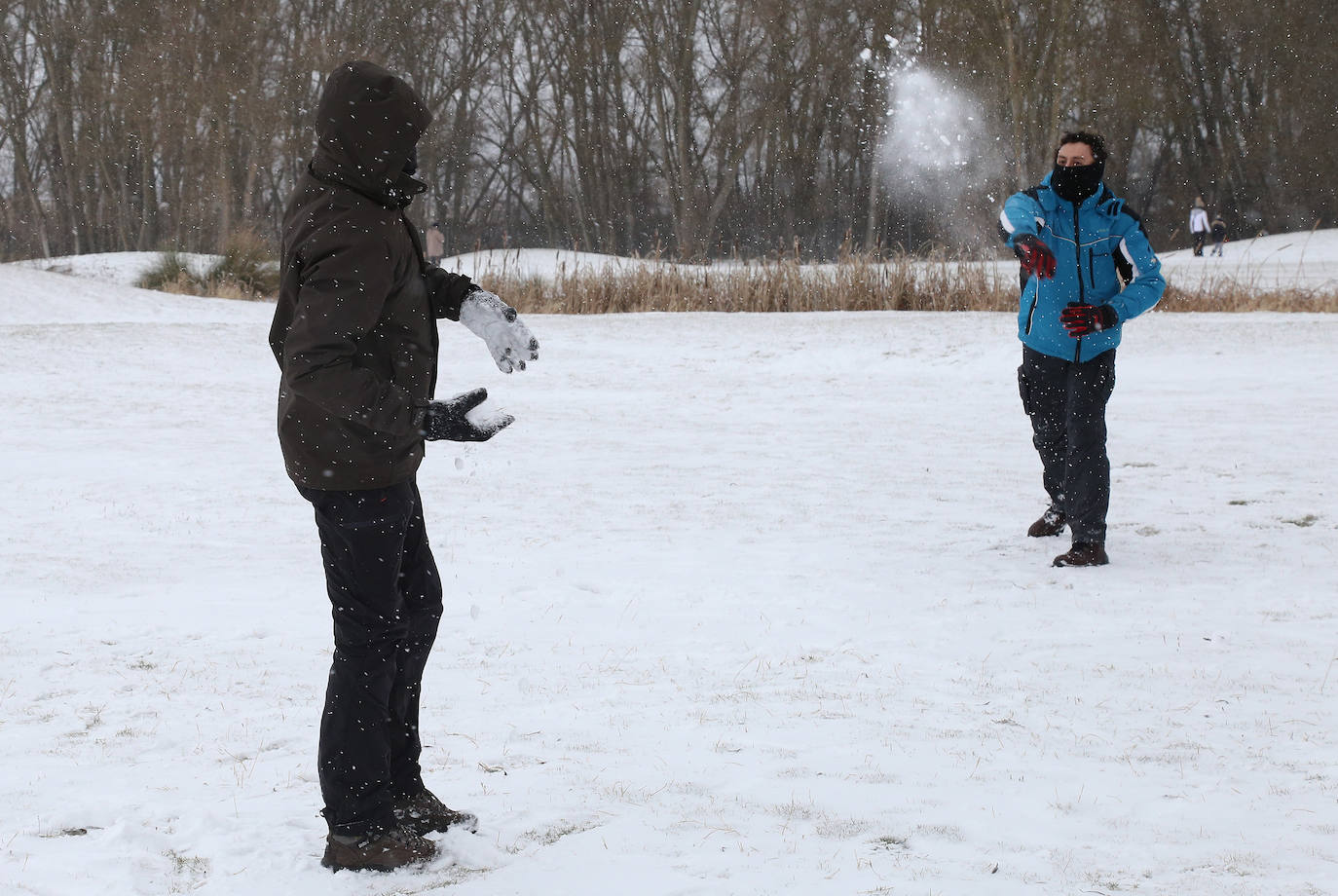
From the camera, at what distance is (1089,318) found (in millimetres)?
5148

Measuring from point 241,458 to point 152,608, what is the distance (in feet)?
10.6

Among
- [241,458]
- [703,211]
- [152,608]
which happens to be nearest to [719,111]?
[703,211]

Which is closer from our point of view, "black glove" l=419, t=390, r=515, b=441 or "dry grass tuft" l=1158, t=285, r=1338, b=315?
"black glove" l=419, t=390, r=515, b=441

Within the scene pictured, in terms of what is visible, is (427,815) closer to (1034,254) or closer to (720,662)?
(720,662)

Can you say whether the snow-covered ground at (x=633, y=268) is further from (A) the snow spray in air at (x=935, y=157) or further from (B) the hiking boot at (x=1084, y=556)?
(A) the snow spray in air at (x=935, y=157)

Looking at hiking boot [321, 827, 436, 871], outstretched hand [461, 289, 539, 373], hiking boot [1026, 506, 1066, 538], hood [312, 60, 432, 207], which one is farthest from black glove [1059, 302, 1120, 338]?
hiking boot [321, 827, 436, 871]

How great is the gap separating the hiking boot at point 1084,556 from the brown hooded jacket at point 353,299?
360 centimetres

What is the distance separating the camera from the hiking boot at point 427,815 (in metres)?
2.83

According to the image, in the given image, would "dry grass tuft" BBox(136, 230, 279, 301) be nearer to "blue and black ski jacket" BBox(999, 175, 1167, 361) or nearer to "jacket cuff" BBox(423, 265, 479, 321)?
"blue and black ski jacket" BBox(999, 175, 1167, 361)

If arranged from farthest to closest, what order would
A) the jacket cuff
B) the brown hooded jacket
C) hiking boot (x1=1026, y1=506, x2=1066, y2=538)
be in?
hiking boot (x1=1026, y1=506, x2=1066, y2=538)
the jacket cuff
the brown hooded jacket

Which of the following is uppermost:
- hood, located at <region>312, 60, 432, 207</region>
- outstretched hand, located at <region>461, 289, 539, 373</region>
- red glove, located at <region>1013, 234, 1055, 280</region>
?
hood, located at <region>312, 60, 432, 207</region>

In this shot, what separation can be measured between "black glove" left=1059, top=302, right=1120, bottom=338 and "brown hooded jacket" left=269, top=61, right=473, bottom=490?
3.32 m

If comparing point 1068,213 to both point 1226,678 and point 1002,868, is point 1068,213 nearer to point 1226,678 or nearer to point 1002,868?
point 1226,678

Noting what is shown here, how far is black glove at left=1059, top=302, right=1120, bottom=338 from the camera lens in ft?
16.9
